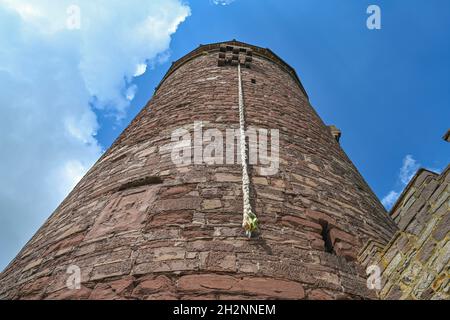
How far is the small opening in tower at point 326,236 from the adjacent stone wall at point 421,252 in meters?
0.25

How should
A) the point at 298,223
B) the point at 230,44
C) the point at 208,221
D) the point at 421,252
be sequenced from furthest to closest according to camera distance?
the point at 230,44
the point at 298,223
the point at 208,221
the point at 421,252

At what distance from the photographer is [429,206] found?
9.34 feet

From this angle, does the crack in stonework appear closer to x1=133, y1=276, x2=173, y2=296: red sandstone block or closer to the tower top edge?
x1=133, y1=276, x2=173, y2=296: red sandstone block

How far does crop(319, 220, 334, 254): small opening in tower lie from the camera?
10.0ft

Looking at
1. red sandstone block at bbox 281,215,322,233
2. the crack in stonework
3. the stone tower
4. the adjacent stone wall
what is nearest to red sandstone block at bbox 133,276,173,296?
the stone tower

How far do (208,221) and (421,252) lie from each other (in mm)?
1446

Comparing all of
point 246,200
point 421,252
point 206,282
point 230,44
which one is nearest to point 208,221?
point 246,200

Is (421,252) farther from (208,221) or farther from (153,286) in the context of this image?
(153,286)

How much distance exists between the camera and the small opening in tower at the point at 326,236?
3053mm

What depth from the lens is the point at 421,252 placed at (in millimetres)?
2656
